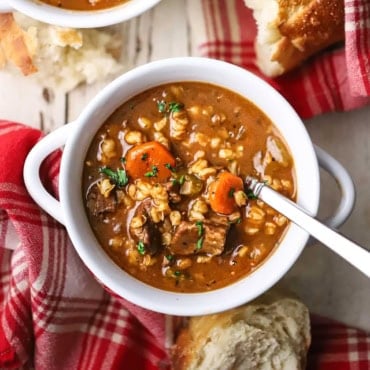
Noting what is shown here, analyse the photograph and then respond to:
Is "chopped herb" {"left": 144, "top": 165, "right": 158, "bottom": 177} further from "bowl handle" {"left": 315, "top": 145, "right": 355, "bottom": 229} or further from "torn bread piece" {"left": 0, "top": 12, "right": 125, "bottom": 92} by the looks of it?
"torn bread piece" {"left": 0, "top": 12, "right": 125, "bottom": 92}

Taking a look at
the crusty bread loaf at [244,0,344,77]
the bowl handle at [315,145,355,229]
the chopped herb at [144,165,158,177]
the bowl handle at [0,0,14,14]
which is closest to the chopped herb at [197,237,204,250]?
the chopped herb at [144,165,158,177]

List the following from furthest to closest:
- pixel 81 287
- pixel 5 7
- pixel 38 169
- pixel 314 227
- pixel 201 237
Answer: pixel 81 287 < pixel 5 7 < pixel 38 169 < pixel 201 237 < pixel 314 227

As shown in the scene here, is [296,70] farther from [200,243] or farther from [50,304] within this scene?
[50,304]

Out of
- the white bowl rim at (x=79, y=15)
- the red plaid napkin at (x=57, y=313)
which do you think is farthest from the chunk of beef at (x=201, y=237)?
the white bowl rim at (x=79, y=15)

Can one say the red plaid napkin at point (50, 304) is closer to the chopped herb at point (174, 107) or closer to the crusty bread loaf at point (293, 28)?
the chopped herb at point (174, 107)

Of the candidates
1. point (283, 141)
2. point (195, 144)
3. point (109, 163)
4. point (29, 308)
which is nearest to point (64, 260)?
point (29, 308)

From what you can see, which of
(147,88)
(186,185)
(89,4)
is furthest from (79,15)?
(186,185)
